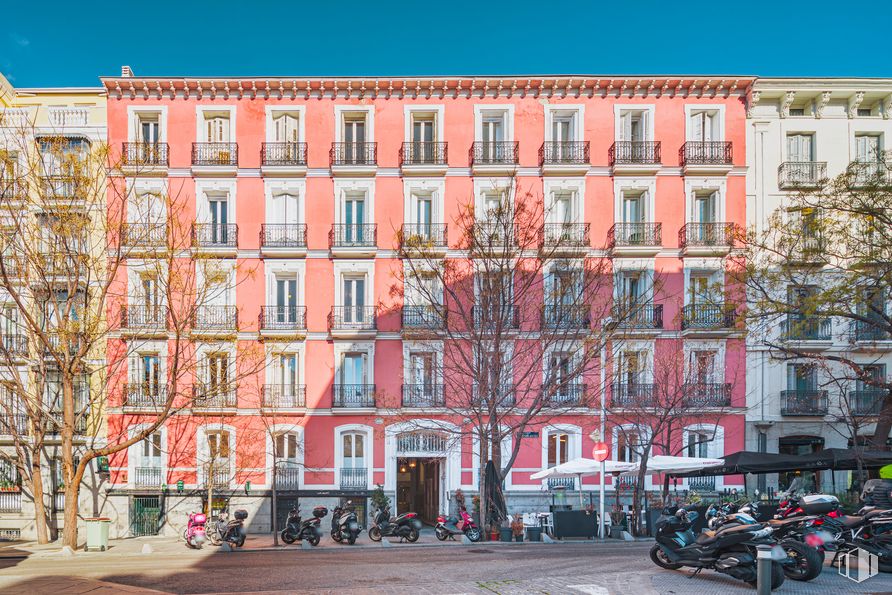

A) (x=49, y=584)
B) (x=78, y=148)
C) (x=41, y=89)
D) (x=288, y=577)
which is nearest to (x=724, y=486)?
(x=288, y=577)

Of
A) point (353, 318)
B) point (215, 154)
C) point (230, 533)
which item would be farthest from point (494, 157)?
point (230, 533)

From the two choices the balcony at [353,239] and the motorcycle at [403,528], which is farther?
the balcony at [353,239]

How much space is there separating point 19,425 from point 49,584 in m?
17.1

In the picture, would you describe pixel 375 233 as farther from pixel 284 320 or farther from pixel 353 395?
pixel 353 395

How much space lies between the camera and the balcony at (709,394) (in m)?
26.3

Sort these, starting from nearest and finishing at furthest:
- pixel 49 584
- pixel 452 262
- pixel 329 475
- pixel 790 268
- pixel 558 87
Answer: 1. pixel 49 584
2. pixel 790 268
3. pixel 452 262
4. pixel 329 475
5. pixel 558 87

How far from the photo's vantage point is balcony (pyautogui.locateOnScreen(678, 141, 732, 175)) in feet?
93.7

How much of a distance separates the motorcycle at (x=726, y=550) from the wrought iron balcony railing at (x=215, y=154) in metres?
22.8

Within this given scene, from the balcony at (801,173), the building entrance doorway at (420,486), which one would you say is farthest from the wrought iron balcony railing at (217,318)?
the balcony at (801,173)

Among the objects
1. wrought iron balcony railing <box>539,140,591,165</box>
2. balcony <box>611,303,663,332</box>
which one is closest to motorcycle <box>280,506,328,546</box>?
balcony <box>611,303,663,332</box>

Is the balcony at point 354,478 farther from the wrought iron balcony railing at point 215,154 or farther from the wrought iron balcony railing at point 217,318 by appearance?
the wrought iron balcony railing at point 215,154

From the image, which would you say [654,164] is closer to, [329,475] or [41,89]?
[329,475]

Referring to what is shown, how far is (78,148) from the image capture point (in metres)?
28.2

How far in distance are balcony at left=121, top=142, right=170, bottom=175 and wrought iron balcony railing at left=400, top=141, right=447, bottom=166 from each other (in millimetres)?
9883
